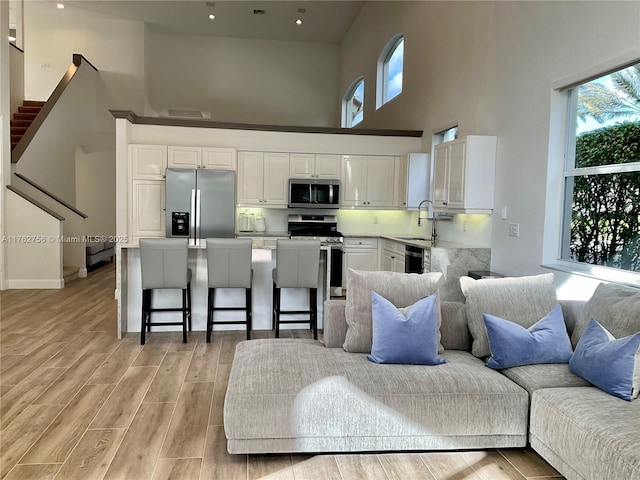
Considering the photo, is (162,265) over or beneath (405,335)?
over

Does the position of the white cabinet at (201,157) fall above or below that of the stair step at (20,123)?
below

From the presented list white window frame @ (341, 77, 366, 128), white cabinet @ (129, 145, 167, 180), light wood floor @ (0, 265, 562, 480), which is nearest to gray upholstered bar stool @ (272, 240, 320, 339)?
light wood floor @ (0, 265, 562, 480)

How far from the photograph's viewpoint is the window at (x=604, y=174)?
3143 millimetres

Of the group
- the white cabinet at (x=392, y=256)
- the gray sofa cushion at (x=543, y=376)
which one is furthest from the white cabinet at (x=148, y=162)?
the gray sofa cushion at (x=543, y=376)

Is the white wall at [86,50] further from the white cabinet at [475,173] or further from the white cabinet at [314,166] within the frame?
the white cabinet at [475,173]

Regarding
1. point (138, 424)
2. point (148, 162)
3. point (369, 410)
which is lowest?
point (138, 424)

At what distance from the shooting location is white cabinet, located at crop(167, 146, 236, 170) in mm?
6527

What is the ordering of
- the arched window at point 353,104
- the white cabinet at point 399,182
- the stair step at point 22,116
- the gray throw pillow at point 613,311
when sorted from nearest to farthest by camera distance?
the gray throw pillow at point 613,311 → the white cabinet at point 399,182 → the stair step at point 22,116 → the arched window at point 353,104

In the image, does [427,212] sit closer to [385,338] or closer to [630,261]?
[630,261]

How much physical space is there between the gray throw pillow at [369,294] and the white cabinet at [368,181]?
4.09m

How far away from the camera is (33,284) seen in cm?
699

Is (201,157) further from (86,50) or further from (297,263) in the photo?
(86,50)

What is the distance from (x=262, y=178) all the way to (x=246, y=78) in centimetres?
482

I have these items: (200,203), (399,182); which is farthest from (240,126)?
(399,182)
